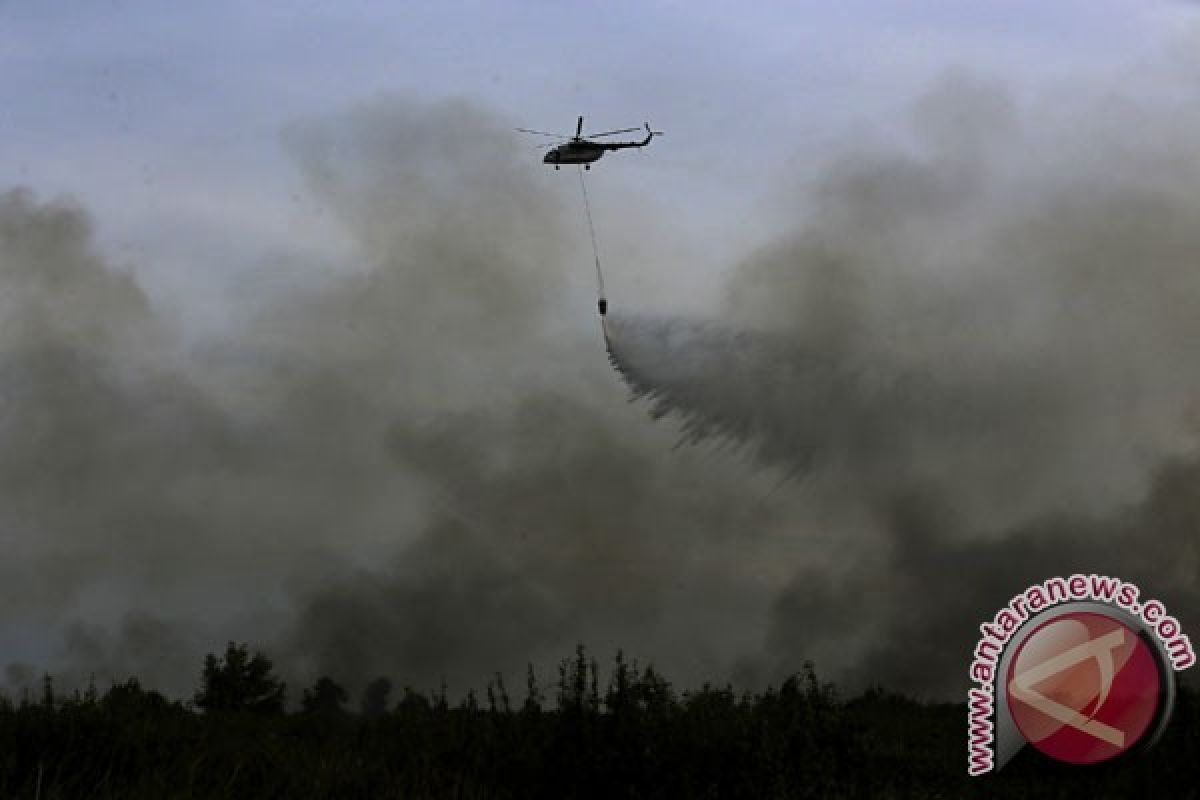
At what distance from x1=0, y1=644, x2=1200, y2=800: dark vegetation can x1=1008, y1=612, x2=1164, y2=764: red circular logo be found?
4.10 feet

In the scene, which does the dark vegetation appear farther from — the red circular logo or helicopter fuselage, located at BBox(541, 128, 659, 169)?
helicopter fuselage, located at BBox(541, 128, 659, 169)

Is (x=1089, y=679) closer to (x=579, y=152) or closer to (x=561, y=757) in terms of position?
(x=561, y=757)

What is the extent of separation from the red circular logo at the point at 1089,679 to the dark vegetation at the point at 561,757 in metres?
1.25

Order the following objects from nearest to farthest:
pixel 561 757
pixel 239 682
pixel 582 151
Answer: pixel 561 757, pixel 582 151, pixel 239 682

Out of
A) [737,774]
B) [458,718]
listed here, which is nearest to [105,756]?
[458,718]

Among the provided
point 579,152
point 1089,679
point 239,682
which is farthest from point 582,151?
point 239,682

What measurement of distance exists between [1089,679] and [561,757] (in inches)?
373

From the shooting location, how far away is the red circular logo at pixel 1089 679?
20812 mm

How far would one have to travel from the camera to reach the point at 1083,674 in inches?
818

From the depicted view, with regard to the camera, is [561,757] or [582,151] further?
[582,151]

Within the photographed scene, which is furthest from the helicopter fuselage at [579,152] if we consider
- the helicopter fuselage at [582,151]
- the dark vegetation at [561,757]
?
the dark vegetation at [561,757]

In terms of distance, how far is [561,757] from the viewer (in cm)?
1956

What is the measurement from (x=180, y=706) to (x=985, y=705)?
21953 millimetres

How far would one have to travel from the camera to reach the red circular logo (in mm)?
20812
